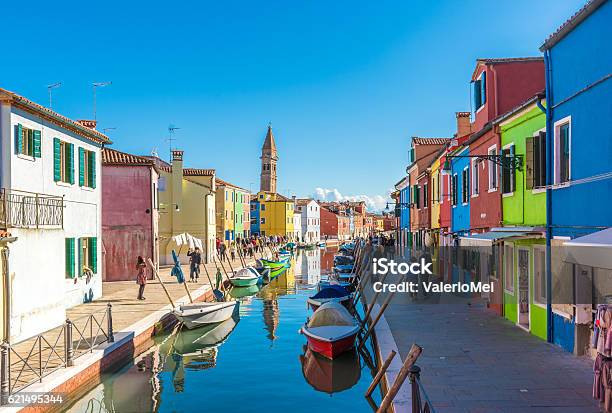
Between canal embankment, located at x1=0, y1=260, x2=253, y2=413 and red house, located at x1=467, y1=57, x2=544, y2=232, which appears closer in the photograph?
canal embankment, located at x1=0, y1=260, x2=253, y2=413

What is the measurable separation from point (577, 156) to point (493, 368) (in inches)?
182

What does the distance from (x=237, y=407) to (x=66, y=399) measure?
3.53 m

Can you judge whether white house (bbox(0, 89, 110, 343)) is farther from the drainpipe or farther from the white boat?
the drainpipe

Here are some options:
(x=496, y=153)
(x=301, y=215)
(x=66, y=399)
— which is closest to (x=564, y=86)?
(x=496, y=153)

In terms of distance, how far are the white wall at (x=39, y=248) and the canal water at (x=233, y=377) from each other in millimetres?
2961

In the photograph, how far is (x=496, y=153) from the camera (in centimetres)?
1692

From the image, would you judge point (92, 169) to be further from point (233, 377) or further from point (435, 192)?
point (435, 192)

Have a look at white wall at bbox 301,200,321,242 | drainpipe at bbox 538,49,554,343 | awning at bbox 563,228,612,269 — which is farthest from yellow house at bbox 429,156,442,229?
white wall at bbox 301,200,321,242

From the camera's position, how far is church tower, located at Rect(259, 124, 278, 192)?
12681 centimetres

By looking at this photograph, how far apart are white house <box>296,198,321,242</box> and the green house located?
87544 mm

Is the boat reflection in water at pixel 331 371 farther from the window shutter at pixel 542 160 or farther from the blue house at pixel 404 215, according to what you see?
the blue house at pixel 404 215

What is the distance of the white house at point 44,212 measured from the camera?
1460cm

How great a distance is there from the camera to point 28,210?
16.1 meters

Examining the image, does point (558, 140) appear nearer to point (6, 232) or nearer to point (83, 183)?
point (6, 232)
